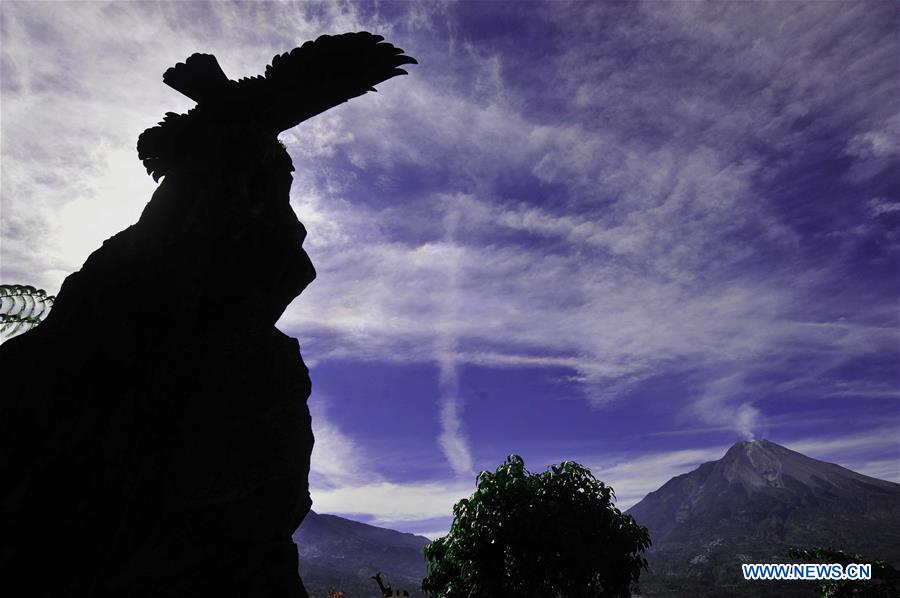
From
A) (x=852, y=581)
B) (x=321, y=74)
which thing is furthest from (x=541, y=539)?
(x=852, y=581)

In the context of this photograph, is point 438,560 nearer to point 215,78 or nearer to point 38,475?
point 38,475

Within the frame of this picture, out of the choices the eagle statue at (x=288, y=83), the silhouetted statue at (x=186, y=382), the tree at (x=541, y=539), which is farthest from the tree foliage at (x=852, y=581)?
the eagle statue at (x=288, y=83)

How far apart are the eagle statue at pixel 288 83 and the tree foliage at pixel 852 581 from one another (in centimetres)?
2902

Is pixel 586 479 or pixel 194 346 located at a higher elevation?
pixel 194 346

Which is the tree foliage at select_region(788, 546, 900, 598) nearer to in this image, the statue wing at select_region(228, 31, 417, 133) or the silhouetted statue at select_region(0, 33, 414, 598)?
the silhouetted statue at select_region(0, 33, 414, 598)

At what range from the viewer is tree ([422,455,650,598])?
58.6ft

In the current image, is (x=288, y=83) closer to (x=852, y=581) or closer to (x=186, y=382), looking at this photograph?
(x=186, y=382)

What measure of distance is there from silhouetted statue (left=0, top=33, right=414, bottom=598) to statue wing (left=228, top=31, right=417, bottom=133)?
3 cm

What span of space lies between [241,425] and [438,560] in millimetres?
14278

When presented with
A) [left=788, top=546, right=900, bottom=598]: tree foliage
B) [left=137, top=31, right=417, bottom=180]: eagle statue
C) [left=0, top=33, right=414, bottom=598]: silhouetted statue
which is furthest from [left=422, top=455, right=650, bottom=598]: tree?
[left=137, top=31, right=417, bottom=180]: eagle statue

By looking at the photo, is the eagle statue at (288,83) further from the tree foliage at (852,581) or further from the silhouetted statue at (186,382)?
the tree foliage at (852,581)

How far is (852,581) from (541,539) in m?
17.1

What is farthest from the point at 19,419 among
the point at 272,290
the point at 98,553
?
the point at 272,290

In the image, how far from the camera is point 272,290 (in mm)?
12375
